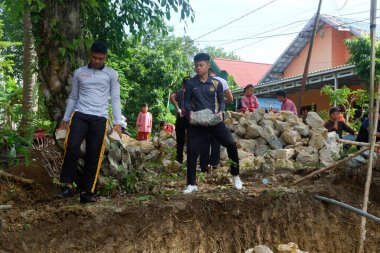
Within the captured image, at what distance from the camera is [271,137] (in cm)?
856

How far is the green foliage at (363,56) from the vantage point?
14.6 metres

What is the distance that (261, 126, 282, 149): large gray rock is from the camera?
848cm

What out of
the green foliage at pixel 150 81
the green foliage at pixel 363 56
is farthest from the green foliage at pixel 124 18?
the green foliage at pixel 150 81

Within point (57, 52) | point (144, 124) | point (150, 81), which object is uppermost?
point (150, 81)

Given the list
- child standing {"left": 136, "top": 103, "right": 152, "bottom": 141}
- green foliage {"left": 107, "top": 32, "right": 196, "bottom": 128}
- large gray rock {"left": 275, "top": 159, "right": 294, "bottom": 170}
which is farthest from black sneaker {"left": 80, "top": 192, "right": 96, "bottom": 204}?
green foliage {"left": 107, "top": 32, "right": 196, "bottom": 128}

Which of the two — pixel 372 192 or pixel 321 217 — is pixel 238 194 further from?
pixel 372 192

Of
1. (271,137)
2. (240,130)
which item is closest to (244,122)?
(240,130)

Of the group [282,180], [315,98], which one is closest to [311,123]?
[282,180]

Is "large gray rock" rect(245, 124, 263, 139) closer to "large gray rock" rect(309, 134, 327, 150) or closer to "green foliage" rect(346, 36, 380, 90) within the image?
"large gray rock" rect(309, 134, 327, 150)

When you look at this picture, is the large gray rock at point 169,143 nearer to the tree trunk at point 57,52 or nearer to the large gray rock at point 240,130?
the large gray rock at point 240,130

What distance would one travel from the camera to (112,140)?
498cm

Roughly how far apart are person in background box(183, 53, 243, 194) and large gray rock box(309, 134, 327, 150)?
12.7 ft

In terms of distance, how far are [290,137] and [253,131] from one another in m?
0.73

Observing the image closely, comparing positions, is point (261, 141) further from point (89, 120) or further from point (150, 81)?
point (150, 81)
